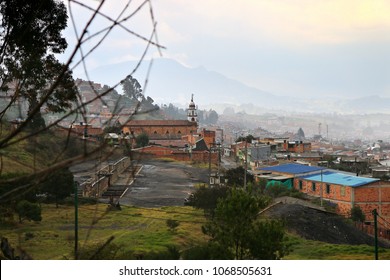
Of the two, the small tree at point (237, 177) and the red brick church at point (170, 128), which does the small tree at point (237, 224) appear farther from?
the red brick church at point (170, 128)

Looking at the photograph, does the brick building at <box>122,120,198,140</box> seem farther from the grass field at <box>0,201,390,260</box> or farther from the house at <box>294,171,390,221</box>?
the grass field at <box>0,201,390,260</box>

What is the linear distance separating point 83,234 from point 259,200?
4629mm

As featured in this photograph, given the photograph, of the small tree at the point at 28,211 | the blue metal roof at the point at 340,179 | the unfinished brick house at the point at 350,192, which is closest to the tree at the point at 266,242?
the small tree at the point at 28,211

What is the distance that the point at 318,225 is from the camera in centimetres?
1477

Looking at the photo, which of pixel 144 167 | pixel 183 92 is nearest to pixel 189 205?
pixel 144 167

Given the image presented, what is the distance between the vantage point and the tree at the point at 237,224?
22.3ft

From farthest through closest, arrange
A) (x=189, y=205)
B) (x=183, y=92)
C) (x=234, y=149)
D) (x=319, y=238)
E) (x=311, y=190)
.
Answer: (x=183, y=92), (x=234, y=149), (x=311, y=190), (x=189, y=205), (x=319, y=238)

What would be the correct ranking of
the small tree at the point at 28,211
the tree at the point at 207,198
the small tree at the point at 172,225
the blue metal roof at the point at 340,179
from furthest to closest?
the blue metal roof at the point at 340,179, the tree at the point at 207,198, the small tree at the point at 172,225, the small tree at the point at 28,211

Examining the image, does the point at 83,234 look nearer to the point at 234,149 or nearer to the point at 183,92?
the point at 234,149

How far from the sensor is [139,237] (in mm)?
10898

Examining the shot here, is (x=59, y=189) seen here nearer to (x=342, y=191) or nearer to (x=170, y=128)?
(x=342, y=191)

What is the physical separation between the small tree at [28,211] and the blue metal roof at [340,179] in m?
10.4
